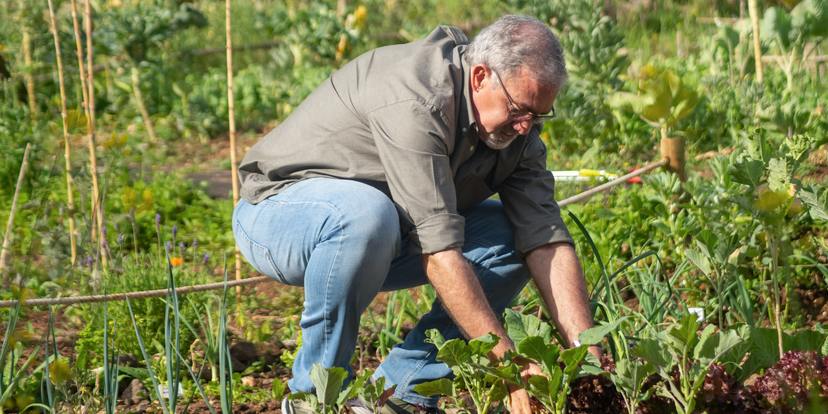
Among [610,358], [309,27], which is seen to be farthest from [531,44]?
[309,27]

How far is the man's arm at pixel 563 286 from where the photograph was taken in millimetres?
2584

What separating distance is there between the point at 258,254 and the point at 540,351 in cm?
90

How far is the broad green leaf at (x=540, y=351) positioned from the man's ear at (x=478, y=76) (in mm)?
674

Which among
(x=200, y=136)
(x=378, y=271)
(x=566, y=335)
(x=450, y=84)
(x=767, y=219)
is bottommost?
(x=200, y=136)

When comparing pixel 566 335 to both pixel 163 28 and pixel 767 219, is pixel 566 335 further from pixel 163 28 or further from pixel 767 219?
A: pixel 163 28

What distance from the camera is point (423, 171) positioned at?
2408mm

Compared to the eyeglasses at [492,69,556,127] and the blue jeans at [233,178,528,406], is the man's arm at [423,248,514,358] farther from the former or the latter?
the eyeglasses at [492,69,556,127]

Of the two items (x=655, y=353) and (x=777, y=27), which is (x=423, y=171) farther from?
(x=777, y=27)

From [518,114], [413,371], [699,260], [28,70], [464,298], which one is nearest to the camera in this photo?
[464,298]

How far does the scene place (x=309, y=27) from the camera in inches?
295

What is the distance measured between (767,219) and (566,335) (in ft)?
1.84

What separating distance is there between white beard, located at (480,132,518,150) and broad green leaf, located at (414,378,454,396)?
0.64 metres

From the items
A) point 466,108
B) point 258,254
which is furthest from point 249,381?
point 466,108

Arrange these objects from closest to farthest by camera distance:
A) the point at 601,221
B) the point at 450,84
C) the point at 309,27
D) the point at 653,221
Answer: the point at 450,84 < the point at 653,221 < the point at 601,221 < the point at 309,27
